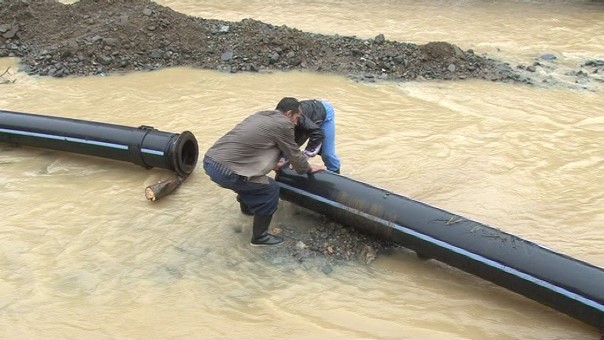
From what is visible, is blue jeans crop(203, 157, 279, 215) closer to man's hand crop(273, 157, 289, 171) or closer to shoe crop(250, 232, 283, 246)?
man's hand crop(273, 157, 289, 171)

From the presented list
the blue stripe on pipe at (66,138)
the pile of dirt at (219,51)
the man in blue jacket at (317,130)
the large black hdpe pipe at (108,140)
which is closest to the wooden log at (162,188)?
the large black hdpe pipe at (108,140)

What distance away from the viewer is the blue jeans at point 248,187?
→ 505cm

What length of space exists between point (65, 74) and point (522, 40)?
34.2 feet

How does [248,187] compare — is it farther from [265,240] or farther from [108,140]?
[108,140]

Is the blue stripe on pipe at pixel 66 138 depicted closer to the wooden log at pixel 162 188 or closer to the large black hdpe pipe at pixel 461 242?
the wooden log at pixel 162 188

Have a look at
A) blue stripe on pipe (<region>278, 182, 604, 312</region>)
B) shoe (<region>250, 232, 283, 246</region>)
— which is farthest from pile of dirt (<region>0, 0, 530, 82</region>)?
shoe (<region>250, 232, 283, 246</region>)

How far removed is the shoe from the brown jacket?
0.69m

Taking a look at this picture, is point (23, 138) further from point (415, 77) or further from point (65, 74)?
point (415, 77)

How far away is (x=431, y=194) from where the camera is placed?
6.43 m

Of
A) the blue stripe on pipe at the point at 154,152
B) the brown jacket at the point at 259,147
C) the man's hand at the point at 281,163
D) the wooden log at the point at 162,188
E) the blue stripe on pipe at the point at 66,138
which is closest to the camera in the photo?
the brown jacket at the point at 259,147

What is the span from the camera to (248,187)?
5.08 m

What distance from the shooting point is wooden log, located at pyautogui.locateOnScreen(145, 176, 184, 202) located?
243 inches

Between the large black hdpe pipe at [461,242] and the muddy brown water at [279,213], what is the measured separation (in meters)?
0.33

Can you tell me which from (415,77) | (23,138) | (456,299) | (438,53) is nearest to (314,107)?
(456,299)
